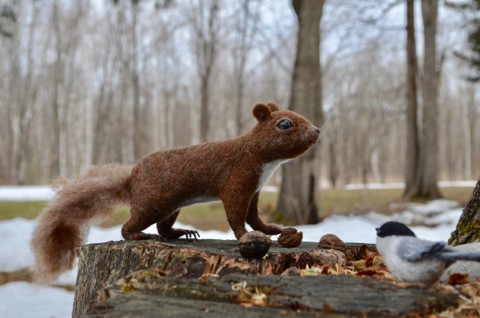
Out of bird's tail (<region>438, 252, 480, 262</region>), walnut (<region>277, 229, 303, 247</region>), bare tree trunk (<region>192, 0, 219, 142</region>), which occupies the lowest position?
walnut (<region>277, 229, 303, 247</region>)

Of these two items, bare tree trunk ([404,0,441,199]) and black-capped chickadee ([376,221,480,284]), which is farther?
bare tree trunk ([404,0,441,199])

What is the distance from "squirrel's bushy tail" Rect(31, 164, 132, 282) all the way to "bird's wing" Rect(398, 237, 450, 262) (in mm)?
1246

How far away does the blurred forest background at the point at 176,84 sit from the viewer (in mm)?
14500

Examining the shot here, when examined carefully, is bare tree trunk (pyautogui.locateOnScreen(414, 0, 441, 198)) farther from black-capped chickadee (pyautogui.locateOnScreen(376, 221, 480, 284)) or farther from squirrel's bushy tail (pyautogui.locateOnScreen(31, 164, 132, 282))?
black-capped chickadee (pyautogui.locateOnScreen(376, 221, 480, 284))

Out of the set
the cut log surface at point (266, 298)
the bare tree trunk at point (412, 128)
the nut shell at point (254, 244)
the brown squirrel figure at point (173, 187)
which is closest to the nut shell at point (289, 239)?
the brown squirrel figure at point (173, 187)

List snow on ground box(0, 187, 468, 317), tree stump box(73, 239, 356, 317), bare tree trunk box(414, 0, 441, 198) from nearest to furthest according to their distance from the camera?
1. tree stump box(73, 239, 356, 317)
2. snow on ground box(0, 187, 468, 317)
3. bare tree trunk box(414, 0, 441, 198)

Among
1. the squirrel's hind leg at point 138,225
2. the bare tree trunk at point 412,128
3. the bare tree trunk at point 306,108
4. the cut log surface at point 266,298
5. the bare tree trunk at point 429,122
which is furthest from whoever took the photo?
the bare tree trunk at point 412,128

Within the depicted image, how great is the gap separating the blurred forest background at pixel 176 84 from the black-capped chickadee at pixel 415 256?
31.8ft

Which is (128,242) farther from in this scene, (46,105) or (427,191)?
(46,105)

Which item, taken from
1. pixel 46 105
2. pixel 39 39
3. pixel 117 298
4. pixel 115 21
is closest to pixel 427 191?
pixel 117 298

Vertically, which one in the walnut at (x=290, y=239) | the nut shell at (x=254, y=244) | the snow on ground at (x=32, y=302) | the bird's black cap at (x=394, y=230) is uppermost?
the bird's black cap at (x=394, y=230)

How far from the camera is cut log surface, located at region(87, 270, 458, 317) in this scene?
3.58 ft

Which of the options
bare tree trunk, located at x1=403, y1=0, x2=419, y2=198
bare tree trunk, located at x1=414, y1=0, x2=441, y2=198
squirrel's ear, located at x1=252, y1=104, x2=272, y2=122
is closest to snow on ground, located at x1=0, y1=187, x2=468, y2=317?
squirrel's ear, located at x1=252, y1=104, x2=272, y2=122

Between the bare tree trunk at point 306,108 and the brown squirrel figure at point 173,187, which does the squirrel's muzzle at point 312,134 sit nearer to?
the brown squirrel figure at point 173,187
